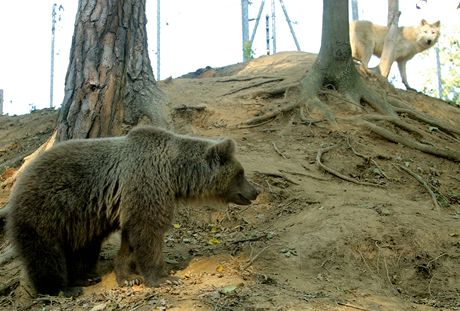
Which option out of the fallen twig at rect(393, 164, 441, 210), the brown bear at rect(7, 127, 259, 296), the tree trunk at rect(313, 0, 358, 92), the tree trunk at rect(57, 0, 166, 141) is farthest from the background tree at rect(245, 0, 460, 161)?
the brown bear at rect(7, 127, 259, 296)

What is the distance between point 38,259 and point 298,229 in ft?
8.76

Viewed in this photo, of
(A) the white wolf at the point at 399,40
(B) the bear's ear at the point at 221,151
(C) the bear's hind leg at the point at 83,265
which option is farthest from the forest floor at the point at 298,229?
(A) the white wolf at the point at 399,40

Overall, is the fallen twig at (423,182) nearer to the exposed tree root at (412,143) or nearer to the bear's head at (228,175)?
the exposed tree root at (412,143)

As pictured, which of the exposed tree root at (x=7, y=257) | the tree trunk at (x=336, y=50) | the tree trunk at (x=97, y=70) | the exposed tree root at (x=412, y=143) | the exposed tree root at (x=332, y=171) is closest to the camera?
the exposed tree root at (x=7, y=257)

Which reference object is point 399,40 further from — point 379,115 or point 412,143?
point 412,143

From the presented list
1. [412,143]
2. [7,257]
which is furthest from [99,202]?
[412,143]

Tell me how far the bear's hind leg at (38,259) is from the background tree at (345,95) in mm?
4503

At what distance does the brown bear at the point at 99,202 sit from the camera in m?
5.19

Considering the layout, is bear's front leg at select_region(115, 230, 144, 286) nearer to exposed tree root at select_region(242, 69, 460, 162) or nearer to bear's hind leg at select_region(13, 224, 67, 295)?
bear's hind leg at select_region(13, 224, 67, 295)

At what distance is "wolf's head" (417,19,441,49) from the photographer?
Answer: 647 inches

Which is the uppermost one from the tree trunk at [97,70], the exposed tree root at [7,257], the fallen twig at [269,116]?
the tree trunk at [97,70]

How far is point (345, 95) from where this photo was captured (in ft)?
31.6

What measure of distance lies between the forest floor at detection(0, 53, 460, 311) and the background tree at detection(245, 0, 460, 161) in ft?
0.55

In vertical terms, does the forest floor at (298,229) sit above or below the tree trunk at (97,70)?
below
